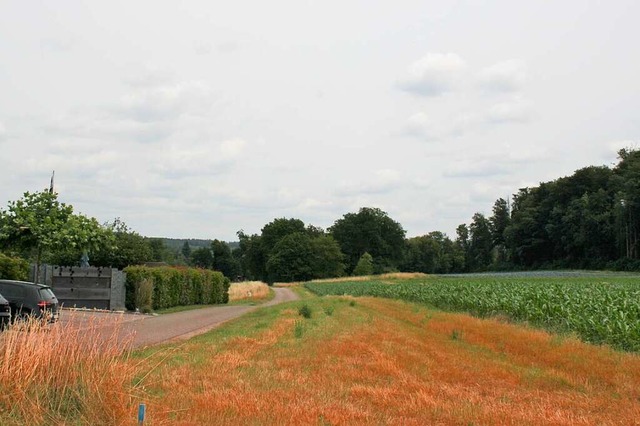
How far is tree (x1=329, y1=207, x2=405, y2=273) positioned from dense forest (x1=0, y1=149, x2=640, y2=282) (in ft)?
0.80

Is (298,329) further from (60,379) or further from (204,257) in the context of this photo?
(204,257)

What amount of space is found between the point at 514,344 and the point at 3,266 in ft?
63.3

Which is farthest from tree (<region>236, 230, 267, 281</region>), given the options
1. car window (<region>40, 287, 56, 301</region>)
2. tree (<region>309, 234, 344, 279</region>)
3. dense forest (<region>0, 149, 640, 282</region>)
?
car window (<region>40, 287, 56, 301</region>)

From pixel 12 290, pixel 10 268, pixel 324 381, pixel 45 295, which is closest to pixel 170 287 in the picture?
pixel 10 268

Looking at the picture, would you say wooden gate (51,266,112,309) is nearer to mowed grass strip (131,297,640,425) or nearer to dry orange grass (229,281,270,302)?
mowed grass strip (131,297,640,425)

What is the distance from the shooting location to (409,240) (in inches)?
7067

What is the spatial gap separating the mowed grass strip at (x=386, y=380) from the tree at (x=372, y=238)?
139250mm

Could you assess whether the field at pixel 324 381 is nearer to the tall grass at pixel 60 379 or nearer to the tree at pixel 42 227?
the tall grass at pixel 60 379

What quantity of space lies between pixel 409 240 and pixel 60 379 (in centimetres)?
17427

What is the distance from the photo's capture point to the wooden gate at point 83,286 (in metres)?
32.2

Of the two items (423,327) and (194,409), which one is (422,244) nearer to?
(423,327)

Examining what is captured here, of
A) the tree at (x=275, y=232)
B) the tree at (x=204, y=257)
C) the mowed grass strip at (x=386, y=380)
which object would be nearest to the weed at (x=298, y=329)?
the mowed grass strip at (x=386, y=380)

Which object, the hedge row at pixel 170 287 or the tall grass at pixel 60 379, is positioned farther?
the hedge row at pixel 170 287

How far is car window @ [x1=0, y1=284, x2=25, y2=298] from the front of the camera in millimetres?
19844
